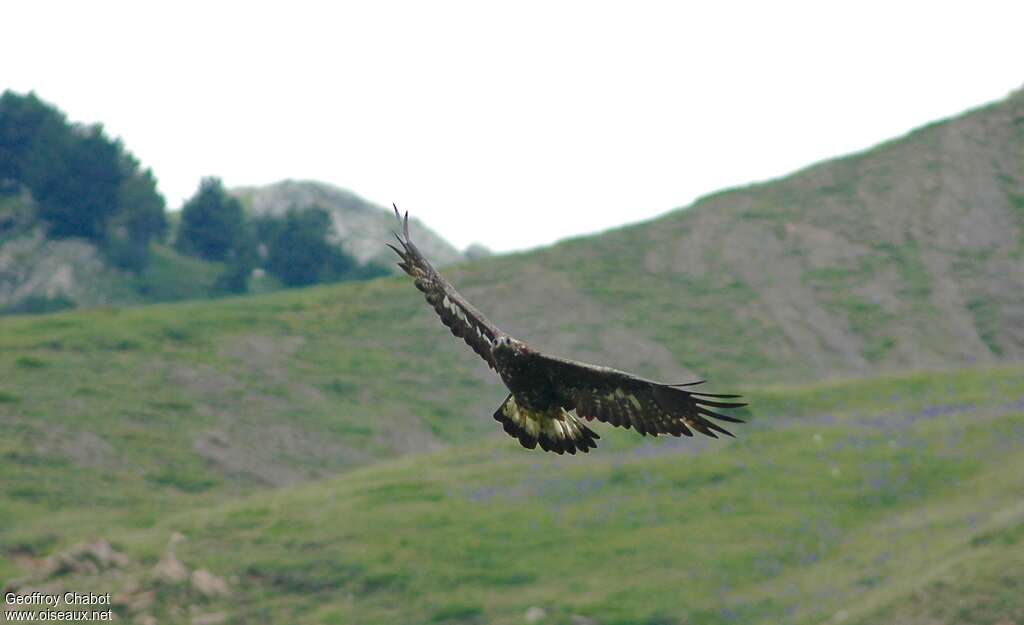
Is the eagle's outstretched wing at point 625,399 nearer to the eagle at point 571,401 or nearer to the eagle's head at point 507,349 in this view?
the eagle at point 571,401

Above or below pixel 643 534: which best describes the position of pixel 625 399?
above

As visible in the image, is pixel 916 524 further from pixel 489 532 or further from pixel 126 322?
pixel 126 322

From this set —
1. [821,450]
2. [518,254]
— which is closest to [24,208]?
[518,254]

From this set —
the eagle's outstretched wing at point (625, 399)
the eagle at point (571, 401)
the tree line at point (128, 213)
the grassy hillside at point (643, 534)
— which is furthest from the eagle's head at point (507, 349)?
the tree line at point (128, 213)

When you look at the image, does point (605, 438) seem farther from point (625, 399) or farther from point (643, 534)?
point (625, 399)

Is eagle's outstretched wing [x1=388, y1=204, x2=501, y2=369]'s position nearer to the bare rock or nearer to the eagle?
the eagle

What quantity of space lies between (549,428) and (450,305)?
6.88 ft

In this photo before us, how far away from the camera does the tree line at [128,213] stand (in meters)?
113

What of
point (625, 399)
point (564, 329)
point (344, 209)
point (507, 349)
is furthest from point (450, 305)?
point (344, 209)

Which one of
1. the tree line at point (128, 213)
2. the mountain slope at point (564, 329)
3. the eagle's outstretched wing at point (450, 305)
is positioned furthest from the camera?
the tree line at point (128, 213)

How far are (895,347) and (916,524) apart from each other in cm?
2551

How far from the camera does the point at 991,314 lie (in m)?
68.4

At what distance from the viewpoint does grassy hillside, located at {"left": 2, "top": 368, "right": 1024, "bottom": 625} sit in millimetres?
35594

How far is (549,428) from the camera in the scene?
19.0m
